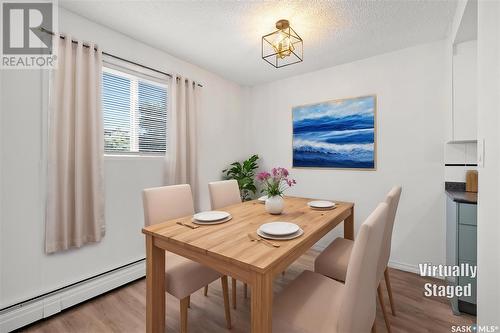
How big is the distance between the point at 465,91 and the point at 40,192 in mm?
3636

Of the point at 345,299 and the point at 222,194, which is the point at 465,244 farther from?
the point at 222,194

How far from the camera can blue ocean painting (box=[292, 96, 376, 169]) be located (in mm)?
2709

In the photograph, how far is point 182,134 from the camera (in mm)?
2670

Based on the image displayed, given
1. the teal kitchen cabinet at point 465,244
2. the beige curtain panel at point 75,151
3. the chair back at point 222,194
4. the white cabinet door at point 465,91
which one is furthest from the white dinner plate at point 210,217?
the white cabinet door at point 465,91

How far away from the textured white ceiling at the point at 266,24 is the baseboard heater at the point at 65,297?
231cm

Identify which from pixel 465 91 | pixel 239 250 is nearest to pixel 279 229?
pixel 239 250

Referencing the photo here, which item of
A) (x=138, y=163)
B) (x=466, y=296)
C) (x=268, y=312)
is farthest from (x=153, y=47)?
(x=466, y=296)

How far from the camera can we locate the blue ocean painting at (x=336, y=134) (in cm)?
271

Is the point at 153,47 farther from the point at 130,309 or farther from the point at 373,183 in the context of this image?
the point at 373,183

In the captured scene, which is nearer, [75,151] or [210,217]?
[210,217]

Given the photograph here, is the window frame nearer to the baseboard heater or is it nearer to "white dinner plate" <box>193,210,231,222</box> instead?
the baseboard heater

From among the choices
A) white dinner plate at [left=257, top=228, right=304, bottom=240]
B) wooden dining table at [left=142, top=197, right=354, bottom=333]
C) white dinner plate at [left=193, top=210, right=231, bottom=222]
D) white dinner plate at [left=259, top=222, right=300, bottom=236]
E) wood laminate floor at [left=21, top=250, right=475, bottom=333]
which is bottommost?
wood laminate floor at [left=21, top=250, right=475, bottom=333]

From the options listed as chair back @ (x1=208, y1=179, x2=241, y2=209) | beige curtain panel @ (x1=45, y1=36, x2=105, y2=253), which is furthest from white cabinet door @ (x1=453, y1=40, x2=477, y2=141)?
beige curtain panel @ (x1=45, y1=36, x2=105, y2=253)

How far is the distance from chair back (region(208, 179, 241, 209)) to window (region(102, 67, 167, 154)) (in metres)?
0.88
